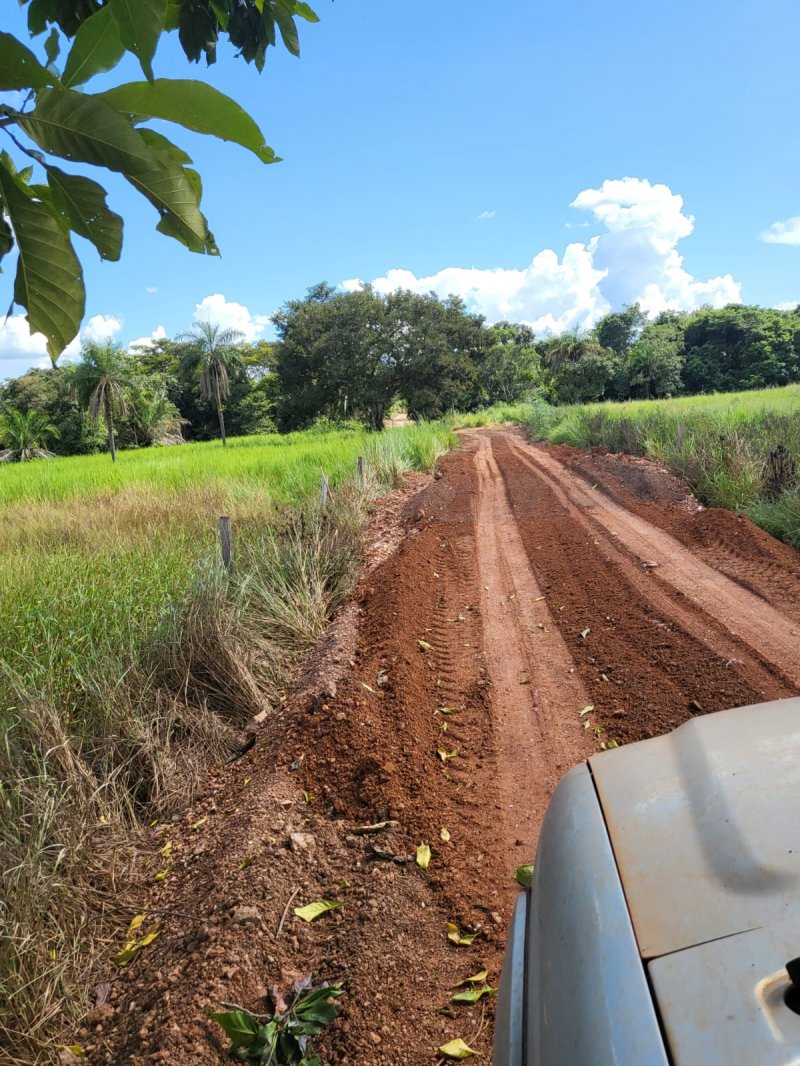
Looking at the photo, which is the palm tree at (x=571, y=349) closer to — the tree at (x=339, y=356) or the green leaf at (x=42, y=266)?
the tree at (x=339, y=356)

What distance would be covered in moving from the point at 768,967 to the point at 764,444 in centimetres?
1163

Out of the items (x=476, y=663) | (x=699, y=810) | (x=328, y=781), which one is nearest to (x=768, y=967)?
(x=699, y=810)

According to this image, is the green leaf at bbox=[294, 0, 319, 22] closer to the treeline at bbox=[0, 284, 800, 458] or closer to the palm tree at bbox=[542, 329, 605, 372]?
the treeline at bbox=[0, 284, 800, 458]

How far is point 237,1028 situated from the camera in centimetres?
205

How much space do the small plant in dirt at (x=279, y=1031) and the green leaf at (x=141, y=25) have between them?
8.27 feet

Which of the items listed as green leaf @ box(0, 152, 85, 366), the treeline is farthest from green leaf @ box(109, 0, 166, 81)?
the treeline

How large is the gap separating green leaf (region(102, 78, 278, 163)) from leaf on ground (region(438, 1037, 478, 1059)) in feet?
8.61

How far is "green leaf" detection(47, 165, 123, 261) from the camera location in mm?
1000

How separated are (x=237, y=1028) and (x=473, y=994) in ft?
2.73

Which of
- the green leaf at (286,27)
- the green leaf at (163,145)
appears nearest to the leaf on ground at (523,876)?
the green leaf at (163,145)

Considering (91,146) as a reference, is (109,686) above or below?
below

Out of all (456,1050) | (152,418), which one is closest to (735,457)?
(456,1050)

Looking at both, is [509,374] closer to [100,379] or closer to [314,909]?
[100,379]

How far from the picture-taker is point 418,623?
5.72 m
